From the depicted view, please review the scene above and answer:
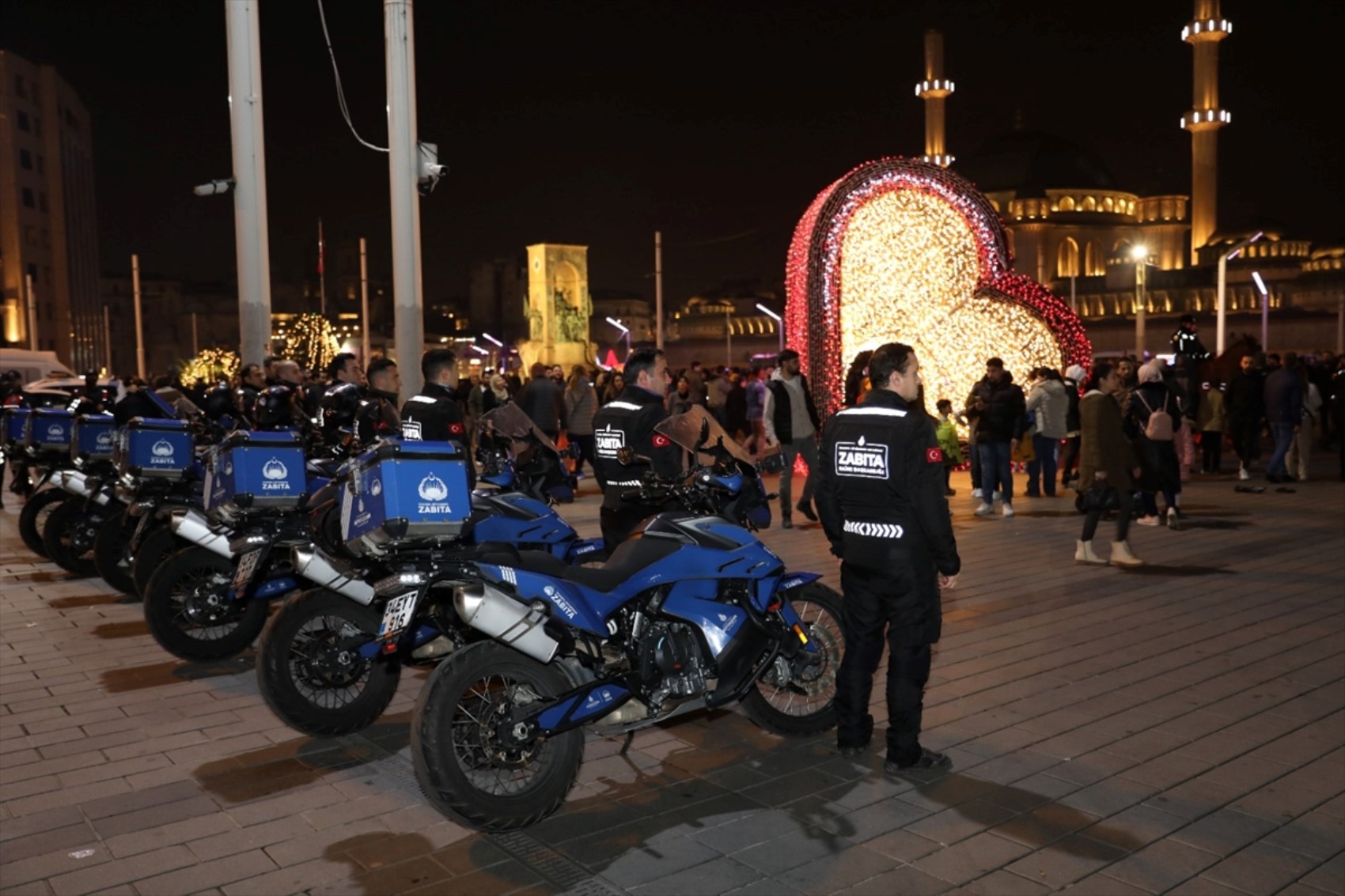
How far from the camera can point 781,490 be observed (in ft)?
40.8

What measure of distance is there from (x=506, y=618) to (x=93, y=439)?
23.3 ft

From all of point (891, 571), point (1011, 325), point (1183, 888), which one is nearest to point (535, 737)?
point (891, 571)

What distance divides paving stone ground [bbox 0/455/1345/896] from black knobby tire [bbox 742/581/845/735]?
12 cm

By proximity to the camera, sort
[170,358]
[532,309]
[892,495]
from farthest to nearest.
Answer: [170,358] → [532,309] → [892,495]

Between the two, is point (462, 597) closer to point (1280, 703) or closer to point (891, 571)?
point (891, 571)

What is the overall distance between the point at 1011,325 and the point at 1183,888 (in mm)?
13880

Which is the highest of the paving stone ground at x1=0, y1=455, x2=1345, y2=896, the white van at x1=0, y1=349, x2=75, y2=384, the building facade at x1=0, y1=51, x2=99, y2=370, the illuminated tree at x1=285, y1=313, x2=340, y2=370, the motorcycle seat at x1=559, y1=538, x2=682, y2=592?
the building facade at x1=0, y1=51, x2=99, y2=370

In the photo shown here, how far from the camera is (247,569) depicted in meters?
6.18

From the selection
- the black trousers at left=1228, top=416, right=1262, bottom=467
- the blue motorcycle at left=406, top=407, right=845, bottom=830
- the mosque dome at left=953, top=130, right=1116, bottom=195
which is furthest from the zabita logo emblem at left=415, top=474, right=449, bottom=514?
the mosque dome at left=953, top=130, right=1116, bottom=195

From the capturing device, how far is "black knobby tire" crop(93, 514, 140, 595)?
9234mm

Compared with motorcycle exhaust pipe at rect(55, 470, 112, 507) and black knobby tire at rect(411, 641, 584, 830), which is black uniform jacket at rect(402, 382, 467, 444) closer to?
black knobby tire at rect(411, 641, 584, 830)

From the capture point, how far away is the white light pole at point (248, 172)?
1316cm

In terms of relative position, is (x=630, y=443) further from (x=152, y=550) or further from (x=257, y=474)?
(x=152, y=550)

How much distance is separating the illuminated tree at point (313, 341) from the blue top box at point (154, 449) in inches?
1569
